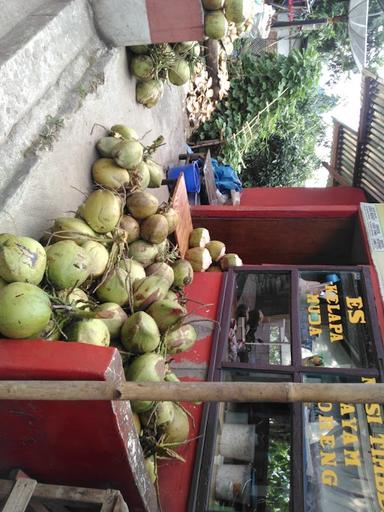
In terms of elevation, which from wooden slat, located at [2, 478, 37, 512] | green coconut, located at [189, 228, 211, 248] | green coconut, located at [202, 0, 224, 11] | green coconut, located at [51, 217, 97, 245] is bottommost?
green coconut, located at [189, 228, 211, 248]

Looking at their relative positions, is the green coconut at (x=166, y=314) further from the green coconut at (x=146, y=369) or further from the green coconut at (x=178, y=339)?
the green coconut at (x=146, y=369)

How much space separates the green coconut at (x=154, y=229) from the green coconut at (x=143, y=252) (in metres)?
0.05

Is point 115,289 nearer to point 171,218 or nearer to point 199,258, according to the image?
point 171,218

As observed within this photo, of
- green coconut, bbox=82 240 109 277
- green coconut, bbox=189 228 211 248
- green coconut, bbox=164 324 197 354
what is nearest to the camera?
green coconut, bbox=82 240 109 277

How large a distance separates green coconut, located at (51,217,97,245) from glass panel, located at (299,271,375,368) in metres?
1.93

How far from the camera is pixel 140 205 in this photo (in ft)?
11.7

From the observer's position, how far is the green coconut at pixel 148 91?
463cm

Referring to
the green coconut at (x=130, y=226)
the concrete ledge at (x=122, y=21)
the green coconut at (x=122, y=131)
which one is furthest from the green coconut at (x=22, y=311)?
the concrete ledge at (x=122, y=21)

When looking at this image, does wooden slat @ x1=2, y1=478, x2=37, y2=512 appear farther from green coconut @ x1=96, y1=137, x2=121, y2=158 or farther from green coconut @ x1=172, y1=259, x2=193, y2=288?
green coconut @ x1=96, y1=137, x2=121, y2=158

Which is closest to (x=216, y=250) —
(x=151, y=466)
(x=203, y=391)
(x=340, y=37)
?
(x=151, y=466)

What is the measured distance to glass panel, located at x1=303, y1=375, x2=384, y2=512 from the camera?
273 centimetres

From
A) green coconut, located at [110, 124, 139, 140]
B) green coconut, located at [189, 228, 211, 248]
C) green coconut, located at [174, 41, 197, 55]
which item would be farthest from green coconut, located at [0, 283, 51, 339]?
green coconut, located at [174, 41, 197, 55]

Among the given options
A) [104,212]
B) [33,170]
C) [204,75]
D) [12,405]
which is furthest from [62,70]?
[204,75]

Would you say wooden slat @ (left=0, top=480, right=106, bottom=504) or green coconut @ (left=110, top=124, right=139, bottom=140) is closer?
wooden slat @ (left=0, top=480, right=106, bottom=504)
